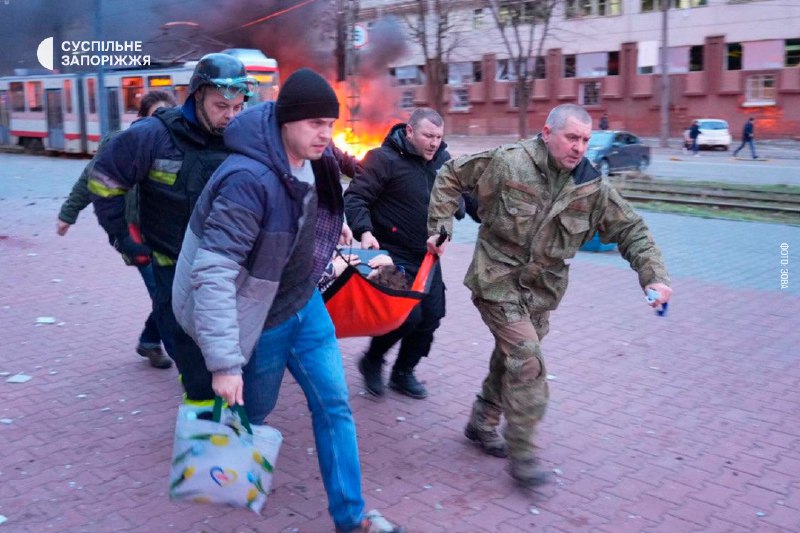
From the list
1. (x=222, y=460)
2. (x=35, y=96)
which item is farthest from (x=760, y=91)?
(x=222, y=460)

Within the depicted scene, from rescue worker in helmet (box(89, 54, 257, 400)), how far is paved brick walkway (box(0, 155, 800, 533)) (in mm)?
845

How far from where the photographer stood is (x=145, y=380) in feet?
17.5

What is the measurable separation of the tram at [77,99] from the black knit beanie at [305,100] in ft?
65.0

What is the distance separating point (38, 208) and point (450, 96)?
126 ft

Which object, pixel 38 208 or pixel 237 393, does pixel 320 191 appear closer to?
pixel 237 393

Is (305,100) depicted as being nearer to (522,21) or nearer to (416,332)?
(416,332)

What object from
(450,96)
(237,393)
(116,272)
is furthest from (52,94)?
(237,393)

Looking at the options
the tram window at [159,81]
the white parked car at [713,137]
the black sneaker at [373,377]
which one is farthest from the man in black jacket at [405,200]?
the white parked car at [713,137]

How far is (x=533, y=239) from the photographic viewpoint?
3807mm

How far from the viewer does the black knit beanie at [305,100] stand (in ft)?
9.41

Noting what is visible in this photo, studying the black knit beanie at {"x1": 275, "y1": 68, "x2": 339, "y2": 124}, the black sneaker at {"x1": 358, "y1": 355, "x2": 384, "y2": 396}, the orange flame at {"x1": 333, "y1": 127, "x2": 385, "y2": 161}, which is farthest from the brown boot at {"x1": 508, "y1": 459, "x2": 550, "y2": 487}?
the orange flame at {"x1": 333, "y1": 127, "x2": 385, "y2": 161}

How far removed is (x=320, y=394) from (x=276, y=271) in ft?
1.77

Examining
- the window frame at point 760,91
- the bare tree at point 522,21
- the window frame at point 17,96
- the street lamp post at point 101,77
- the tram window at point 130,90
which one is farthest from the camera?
the window frame at point 760,91

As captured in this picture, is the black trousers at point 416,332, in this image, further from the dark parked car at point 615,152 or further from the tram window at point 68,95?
the tram window at point 68,95
